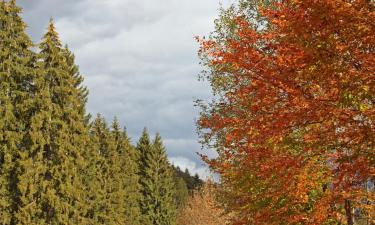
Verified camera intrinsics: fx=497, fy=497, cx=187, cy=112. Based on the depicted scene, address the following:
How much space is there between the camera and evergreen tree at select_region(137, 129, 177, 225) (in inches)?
2749

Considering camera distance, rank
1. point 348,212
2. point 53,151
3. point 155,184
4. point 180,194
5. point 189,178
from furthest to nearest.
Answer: point 189,178, point 180,194, point 155,184, point 53,151, point 348,212

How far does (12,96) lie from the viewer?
3481 cm

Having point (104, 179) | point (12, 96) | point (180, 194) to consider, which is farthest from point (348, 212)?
point (180, 194)

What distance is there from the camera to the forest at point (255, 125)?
24.4ft

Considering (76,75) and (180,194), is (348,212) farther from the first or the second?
(180,194)

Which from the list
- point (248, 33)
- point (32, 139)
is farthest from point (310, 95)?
point (32, 139)

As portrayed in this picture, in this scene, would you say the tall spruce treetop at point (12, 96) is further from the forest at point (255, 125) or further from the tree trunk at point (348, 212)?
the tree trunk at point (348, 212)

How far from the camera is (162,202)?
232 feet

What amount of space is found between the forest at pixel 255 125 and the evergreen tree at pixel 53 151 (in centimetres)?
9

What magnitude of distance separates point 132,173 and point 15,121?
3359cm

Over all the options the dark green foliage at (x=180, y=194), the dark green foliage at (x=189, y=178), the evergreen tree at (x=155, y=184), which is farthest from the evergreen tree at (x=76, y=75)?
the dark green foliage at (x=189, y=178)

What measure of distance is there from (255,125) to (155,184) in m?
62.4

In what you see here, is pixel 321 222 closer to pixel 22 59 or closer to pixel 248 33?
pixel 248 33

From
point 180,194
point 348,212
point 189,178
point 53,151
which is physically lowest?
point 348,212
